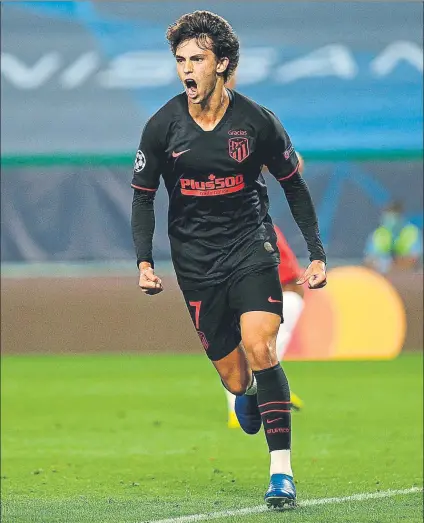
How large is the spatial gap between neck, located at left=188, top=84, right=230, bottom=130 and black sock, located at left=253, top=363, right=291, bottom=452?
4.25ft

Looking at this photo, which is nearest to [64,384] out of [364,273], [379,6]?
[364,273]

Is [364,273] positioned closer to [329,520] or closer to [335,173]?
[335,173]

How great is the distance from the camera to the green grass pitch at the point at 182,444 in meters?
6.80

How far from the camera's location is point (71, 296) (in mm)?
17234

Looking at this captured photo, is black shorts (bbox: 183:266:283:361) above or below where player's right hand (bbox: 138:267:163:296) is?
below

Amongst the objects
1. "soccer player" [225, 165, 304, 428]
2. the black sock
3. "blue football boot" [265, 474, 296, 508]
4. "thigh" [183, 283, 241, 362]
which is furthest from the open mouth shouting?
"soccer player" [225, 165, 304, 428]

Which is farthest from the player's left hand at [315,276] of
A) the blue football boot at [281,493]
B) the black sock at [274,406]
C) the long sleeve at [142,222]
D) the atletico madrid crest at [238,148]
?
the blue football boot at [281,493]

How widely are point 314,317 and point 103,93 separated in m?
4.58

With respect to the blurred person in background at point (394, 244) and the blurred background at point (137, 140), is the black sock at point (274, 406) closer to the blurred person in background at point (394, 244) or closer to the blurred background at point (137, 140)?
the blurred background at point (137, 140)

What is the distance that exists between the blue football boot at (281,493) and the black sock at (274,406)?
161mm

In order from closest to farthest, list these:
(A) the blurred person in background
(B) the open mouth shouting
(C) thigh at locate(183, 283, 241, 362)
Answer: (B) the open mouth shouting
(C) thigh at locate(183, 283, 241, 362)
(A) the blurred person in background

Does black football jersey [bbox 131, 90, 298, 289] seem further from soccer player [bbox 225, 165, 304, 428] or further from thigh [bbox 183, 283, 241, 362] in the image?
soccer player [bbox 225, 165, 304, 428]

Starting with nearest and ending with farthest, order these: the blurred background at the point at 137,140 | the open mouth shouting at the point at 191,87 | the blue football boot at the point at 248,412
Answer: the open mouth shouting at the point at 191,87, the blue football boot at the point at 248,412, the blurred background at the point at 137,140

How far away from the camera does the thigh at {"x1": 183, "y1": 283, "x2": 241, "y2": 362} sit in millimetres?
6730
